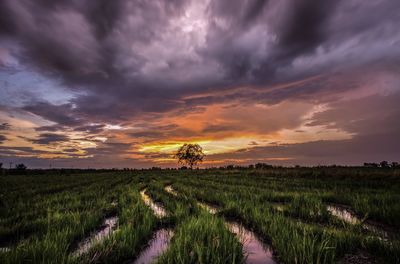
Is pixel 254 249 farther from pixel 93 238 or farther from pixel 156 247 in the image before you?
pixel 93 238

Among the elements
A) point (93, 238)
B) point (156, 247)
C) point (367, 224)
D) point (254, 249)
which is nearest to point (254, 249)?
point (254, 249)

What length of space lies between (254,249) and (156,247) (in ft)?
4.81

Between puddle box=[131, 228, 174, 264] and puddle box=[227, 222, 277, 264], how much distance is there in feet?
3.84

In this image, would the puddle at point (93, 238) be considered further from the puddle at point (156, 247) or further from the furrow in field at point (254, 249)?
the furrow in field at point (254, 249)

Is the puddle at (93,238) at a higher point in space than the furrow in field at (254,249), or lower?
higher

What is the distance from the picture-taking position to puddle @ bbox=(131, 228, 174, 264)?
9.91 ft

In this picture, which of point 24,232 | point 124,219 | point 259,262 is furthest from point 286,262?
point 24,232

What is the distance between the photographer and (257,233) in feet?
13.7

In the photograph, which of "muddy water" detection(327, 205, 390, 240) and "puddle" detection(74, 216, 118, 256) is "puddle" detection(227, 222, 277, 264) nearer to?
"muddy water" detection(327, 205, 390, 240)

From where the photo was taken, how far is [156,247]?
3.49 metres

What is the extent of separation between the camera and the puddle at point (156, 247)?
3.02 meters


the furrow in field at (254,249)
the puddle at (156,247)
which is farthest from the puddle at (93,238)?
the furrow in field at (254,249)

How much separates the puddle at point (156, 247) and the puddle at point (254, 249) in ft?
3.84

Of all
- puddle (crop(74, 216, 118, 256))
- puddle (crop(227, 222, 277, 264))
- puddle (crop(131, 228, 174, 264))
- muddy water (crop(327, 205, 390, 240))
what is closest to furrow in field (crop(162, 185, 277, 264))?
puddle (crop(227, 222, 277, 264))
